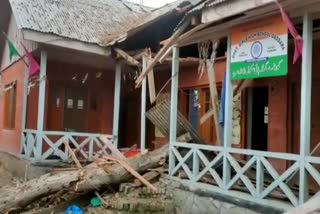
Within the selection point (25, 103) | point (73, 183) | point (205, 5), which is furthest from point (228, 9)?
point (25, 103)

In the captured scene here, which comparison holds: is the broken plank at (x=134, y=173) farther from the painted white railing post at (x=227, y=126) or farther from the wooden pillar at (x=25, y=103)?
the wooden pillar at (x=25, y=103)

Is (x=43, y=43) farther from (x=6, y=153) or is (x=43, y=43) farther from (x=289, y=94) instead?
(x=289, y=94)

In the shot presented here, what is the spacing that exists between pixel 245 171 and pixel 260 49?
2.11m

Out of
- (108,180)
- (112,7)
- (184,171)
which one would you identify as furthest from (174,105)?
(112,7)

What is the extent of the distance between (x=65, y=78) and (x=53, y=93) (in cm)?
65

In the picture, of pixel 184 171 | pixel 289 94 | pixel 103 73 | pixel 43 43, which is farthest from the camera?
pixel 103 73

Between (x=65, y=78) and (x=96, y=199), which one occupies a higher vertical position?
(x=65, y=78)

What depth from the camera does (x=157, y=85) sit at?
1516 cm

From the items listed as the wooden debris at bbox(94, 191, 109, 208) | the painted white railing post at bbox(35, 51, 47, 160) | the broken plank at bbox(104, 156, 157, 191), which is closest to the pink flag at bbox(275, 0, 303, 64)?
the broken plank at bbox(104, 156, 157, 191)

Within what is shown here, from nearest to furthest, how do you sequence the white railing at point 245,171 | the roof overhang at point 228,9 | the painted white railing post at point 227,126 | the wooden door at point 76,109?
the white railing at point 245,171
the roof overhang at point 228,9
the painted white railing post at point 227,126
the wooden door at point 76,109

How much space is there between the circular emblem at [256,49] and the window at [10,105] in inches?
421

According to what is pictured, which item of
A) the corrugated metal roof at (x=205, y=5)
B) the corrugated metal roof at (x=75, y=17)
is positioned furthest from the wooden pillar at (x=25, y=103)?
the corrugated metal roof at (x=205, y=5)

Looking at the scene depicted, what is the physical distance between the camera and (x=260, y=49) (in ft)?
24.5

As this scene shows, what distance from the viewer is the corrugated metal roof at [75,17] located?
12.5m
